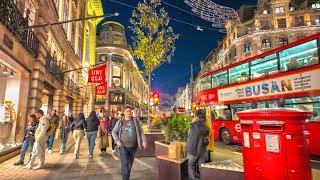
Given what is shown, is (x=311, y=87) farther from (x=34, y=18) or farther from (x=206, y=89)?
(x=34, y=18)

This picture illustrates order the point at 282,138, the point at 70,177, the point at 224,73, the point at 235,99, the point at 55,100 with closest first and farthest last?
the point at 282,138 < the point at 70,177 < the point at 235,99 < the point at 224,73 < the point at 55,100

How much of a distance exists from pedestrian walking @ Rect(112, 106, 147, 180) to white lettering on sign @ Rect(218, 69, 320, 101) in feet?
24.4

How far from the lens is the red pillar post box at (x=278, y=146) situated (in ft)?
11.2

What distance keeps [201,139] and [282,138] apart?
2227 mm

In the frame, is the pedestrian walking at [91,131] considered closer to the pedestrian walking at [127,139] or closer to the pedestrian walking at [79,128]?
the pedestrian walking at [79,128]

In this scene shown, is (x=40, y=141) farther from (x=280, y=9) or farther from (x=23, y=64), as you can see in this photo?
(x=280, y=9)

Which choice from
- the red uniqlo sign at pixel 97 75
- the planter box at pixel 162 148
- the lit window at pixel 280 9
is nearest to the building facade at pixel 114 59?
the lit window at pixel 280 9

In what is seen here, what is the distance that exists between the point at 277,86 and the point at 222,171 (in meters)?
8.28

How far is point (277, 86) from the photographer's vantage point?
1165 cm

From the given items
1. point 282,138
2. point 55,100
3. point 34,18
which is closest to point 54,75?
point 55,100

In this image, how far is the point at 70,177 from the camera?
7.27 meters

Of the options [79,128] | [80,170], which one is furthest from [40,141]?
[79,128]

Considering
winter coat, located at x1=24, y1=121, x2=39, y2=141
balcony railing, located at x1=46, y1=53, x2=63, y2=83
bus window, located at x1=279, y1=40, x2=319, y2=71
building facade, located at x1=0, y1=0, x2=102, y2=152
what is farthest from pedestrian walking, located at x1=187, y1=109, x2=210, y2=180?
balcony railing, located at x1=46, y1=53, x2=63, y2=83

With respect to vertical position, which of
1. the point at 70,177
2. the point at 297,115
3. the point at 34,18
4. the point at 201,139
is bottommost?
the point at 70,177
